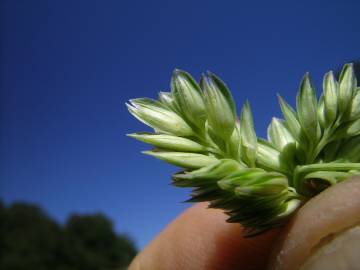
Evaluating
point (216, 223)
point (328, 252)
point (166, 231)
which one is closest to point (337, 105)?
point (328, 252)

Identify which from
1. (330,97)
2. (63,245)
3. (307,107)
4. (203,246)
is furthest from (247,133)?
(63,245)

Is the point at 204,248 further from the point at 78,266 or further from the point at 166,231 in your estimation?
the point at 78,266

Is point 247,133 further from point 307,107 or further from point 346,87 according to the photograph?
point 346,87

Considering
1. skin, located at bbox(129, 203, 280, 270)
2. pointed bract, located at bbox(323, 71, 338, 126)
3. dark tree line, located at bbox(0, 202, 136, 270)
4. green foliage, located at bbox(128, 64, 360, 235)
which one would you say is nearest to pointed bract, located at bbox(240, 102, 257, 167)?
green foliage, located at bbox(128, 64, 360, 235)

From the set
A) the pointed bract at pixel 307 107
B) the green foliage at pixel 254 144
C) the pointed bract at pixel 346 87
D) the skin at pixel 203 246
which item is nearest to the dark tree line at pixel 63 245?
the skin at pixel 203 246

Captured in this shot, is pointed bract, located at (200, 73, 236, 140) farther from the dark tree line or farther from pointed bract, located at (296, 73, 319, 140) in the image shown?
the dark tree line

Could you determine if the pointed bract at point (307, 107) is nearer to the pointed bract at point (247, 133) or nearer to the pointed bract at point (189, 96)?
the pointed bract at point (247, 133)
